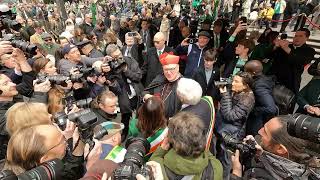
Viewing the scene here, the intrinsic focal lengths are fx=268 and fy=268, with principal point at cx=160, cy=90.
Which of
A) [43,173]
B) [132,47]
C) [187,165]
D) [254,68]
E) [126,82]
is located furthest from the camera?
[132,47]

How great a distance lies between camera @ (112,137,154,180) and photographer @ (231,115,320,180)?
717mm

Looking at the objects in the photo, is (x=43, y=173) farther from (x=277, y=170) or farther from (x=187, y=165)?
(x=277, y=170)

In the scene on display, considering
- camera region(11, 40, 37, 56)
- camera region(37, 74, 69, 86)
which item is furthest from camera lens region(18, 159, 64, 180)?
camera region(11, 40, 37, 56)

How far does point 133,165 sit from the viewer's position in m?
1.59

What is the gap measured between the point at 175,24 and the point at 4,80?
21.4ft

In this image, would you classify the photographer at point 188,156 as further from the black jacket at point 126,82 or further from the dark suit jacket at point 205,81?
the dark suit jacket at point 205,81

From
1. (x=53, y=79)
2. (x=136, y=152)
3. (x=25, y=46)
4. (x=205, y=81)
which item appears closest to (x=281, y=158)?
(x=136, y=152)

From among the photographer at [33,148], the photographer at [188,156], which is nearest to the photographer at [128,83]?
the photographer at [33,148]

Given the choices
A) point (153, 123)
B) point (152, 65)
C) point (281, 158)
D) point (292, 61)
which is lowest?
Result: point (152, 65)

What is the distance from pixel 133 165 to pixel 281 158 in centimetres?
97

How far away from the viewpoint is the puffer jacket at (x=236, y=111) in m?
3.18

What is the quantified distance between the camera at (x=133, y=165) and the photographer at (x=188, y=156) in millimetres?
175

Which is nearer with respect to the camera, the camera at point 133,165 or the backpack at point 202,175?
the camera at point 133,165

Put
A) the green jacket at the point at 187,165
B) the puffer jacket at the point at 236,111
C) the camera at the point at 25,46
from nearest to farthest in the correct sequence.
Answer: the green jacket at the point at 187,165
the puffer jacket at the point at 236,111
the camera at the point at 25,46
